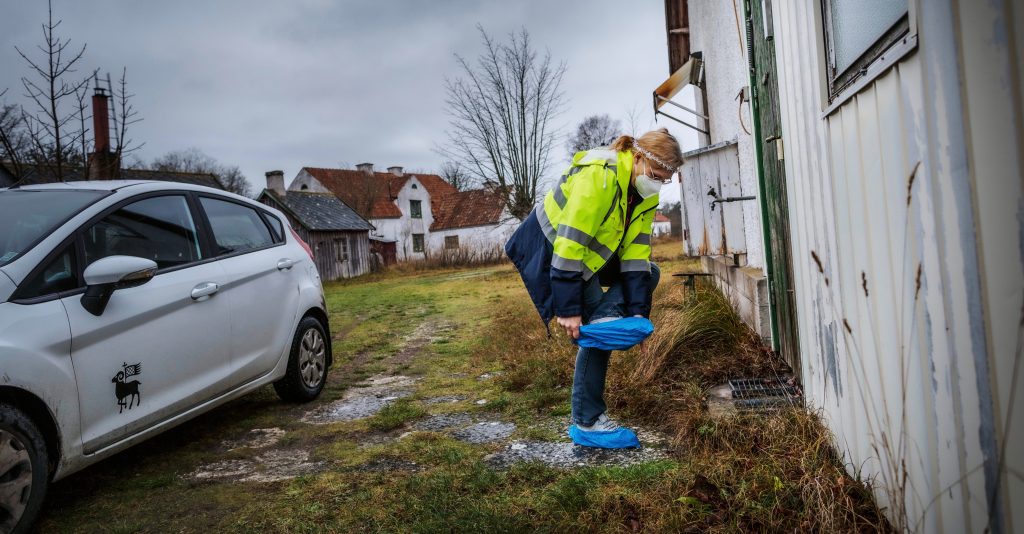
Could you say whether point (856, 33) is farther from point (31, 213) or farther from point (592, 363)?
point (31, 213)

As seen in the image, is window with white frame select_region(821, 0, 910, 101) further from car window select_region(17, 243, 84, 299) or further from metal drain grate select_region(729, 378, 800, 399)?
car window select_region(17, 243, 84, 299)

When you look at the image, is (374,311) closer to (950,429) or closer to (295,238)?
(295,238)

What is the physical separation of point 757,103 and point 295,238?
364 centimetres

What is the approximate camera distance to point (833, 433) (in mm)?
2863

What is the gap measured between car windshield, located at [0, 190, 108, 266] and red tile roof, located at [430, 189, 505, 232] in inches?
1749

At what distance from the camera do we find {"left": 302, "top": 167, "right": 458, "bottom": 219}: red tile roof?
4984cm

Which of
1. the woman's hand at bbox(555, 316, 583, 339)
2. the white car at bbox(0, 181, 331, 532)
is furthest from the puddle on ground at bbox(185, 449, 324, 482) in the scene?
the woman's hand at bbox(555, 316, 583, 339)

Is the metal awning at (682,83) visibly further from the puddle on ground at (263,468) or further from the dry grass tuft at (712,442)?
the puddle on ground at (263,468)

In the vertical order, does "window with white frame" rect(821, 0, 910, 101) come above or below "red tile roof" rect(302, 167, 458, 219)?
below

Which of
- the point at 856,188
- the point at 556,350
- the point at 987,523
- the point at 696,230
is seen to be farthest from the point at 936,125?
the point at 696,230

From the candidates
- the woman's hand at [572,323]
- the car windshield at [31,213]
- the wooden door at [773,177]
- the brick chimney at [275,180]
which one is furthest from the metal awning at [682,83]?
the brick chimney at [275,180]

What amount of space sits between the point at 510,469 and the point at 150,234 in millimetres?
2403

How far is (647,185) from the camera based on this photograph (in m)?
3.27

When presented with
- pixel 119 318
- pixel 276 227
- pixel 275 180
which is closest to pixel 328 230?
pixel 275 180
